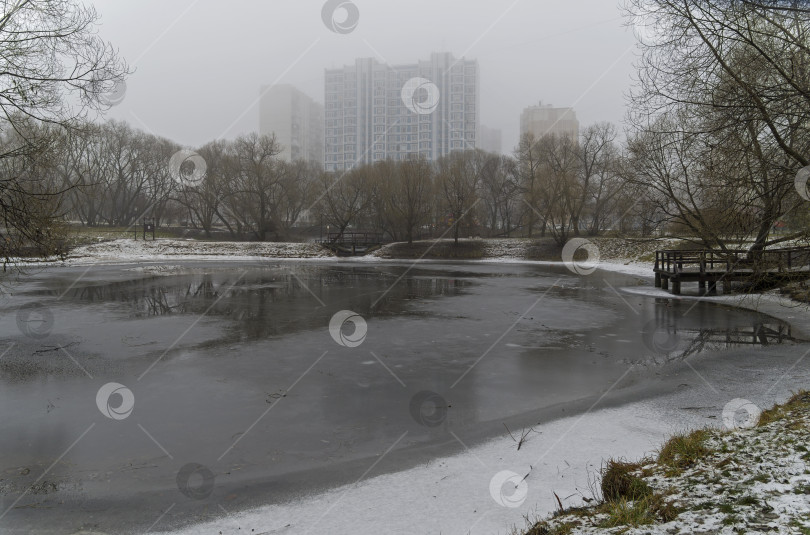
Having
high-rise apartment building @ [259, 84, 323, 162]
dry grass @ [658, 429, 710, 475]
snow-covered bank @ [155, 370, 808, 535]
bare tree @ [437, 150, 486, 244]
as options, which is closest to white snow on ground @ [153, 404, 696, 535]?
snow-covered bank @ [155, 370, 808, 535]

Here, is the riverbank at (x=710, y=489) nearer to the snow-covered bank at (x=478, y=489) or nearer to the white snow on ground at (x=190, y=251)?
the snow-covered bank at (x=478, y=489)

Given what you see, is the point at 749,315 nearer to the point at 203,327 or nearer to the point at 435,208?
the point at 203,327

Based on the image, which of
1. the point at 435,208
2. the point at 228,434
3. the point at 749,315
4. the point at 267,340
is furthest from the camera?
the point at 435,208

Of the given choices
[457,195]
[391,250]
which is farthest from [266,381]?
[457,195]

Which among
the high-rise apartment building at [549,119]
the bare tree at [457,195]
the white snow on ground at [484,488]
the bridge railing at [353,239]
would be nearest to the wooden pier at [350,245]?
the bridge railing at [353,239]

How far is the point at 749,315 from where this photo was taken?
15.9 metres

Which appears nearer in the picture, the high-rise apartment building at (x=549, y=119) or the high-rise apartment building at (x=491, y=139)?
the high-rise apartment building at (x=549, y=119)

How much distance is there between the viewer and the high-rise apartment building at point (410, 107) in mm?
97250

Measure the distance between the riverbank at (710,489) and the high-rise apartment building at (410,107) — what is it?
91712mm

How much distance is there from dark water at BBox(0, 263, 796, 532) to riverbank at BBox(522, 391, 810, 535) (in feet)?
6.88

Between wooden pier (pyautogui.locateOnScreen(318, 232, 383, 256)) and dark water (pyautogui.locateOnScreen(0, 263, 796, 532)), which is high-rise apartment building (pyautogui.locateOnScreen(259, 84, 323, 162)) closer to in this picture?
wooden pier (pyautogui.locateOnScreen(318, 232, 383, 256))

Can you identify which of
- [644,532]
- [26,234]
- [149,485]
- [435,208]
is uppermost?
[435,208]

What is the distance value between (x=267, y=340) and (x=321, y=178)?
48315mm

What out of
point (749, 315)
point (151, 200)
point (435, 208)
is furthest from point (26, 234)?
point (151, 200)
